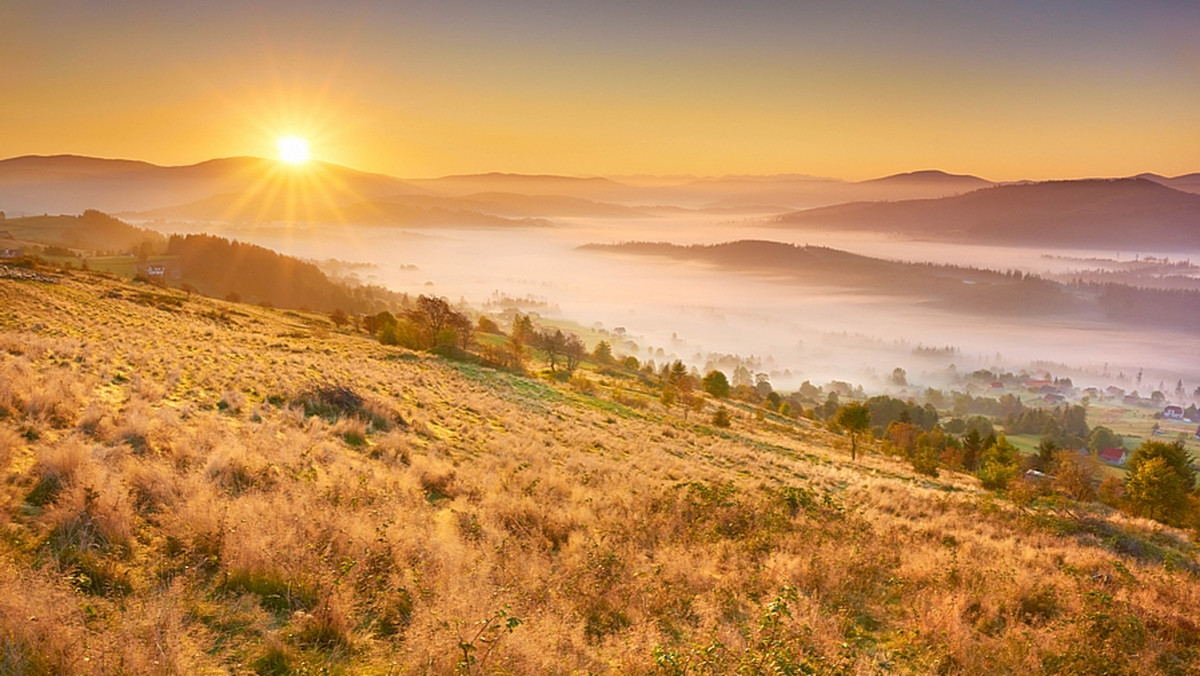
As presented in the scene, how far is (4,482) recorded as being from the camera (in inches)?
279

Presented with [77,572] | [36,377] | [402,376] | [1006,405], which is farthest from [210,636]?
[1006,405]

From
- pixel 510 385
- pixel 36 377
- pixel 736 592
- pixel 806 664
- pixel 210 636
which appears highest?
pixel 36 377

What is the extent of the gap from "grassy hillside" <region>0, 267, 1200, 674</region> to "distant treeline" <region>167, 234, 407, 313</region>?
145117 mm

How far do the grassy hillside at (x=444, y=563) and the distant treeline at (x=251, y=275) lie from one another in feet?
476

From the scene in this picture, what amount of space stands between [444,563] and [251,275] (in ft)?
578

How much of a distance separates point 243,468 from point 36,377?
24.3ft

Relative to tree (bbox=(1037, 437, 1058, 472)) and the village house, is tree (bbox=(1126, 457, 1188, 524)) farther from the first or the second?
the village house

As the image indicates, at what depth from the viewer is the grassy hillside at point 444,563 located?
550cm

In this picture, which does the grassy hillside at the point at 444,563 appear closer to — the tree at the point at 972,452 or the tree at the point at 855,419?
the tree at the point at 855,419

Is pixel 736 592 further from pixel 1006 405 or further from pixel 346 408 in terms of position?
pixel 1006 405

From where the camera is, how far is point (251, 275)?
493 ft

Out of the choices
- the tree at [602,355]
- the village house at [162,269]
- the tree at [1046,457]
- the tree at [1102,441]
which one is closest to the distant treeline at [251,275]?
the village house at [162,269]

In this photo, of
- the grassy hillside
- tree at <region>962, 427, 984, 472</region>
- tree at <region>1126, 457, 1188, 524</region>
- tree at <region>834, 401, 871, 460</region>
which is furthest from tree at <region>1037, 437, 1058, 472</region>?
the grassy hillside

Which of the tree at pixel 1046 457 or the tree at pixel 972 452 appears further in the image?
the tree at pixel 1046 457
